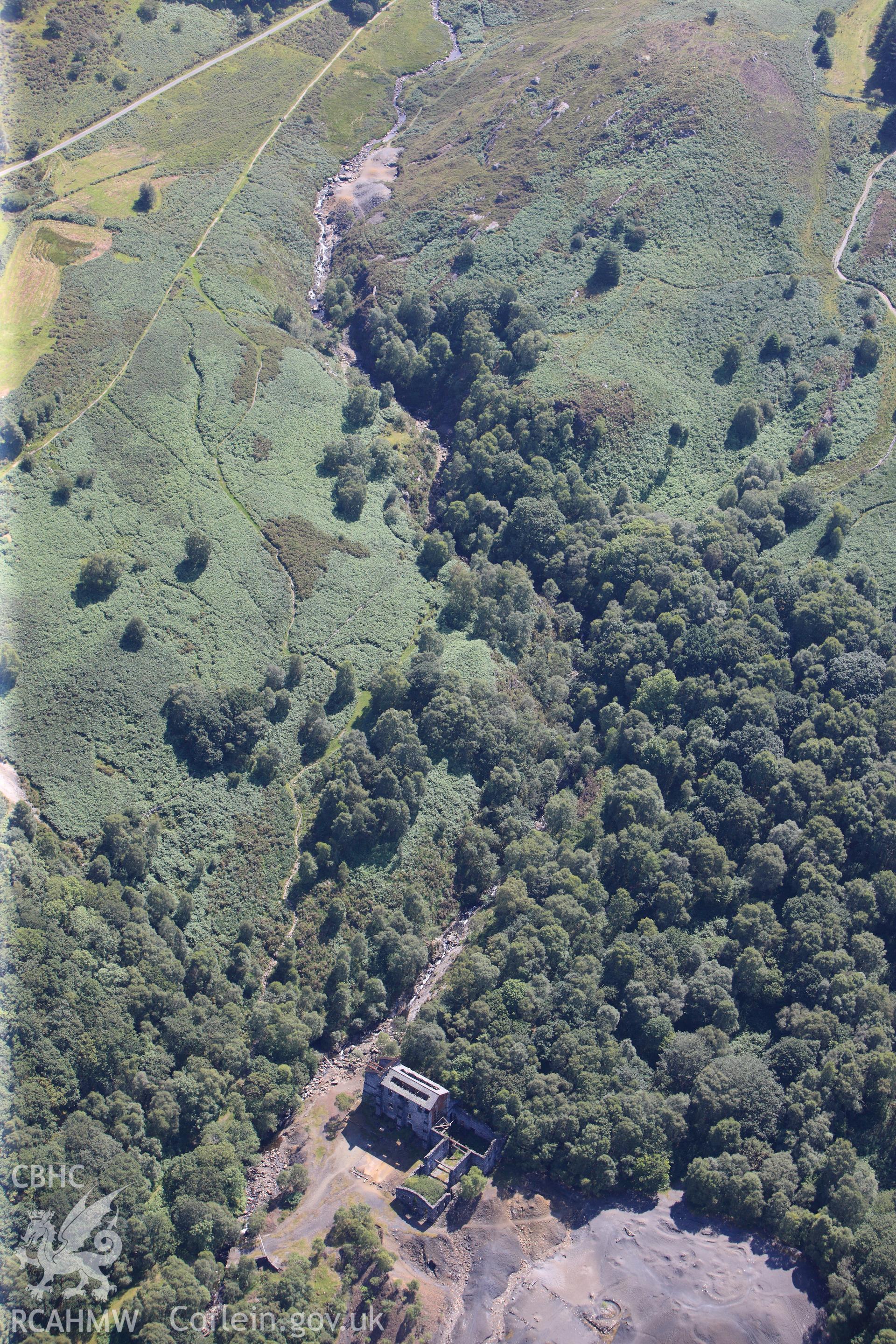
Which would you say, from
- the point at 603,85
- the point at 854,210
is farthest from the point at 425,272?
the point at 854,210

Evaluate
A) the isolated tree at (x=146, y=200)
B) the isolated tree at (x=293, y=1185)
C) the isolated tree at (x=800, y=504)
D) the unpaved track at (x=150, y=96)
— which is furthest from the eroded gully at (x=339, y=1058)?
the unpaved track at (x=150, y=96)

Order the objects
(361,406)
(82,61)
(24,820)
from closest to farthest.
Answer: (24,820)
(361,406)
(82,61)

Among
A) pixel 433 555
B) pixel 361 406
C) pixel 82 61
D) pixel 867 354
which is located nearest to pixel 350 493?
pixel 433 555

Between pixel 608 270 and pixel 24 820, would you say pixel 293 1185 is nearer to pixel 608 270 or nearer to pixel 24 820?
pixel 24 820

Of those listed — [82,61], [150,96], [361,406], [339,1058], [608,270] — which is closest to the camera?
[339,1058]

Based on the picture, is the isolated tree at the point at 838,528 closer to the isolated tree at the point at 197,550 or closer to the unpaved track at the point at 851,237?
the unpaved track at the point at 851,237

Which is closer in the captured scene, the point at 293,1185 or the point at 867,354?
the point at 293,1185
